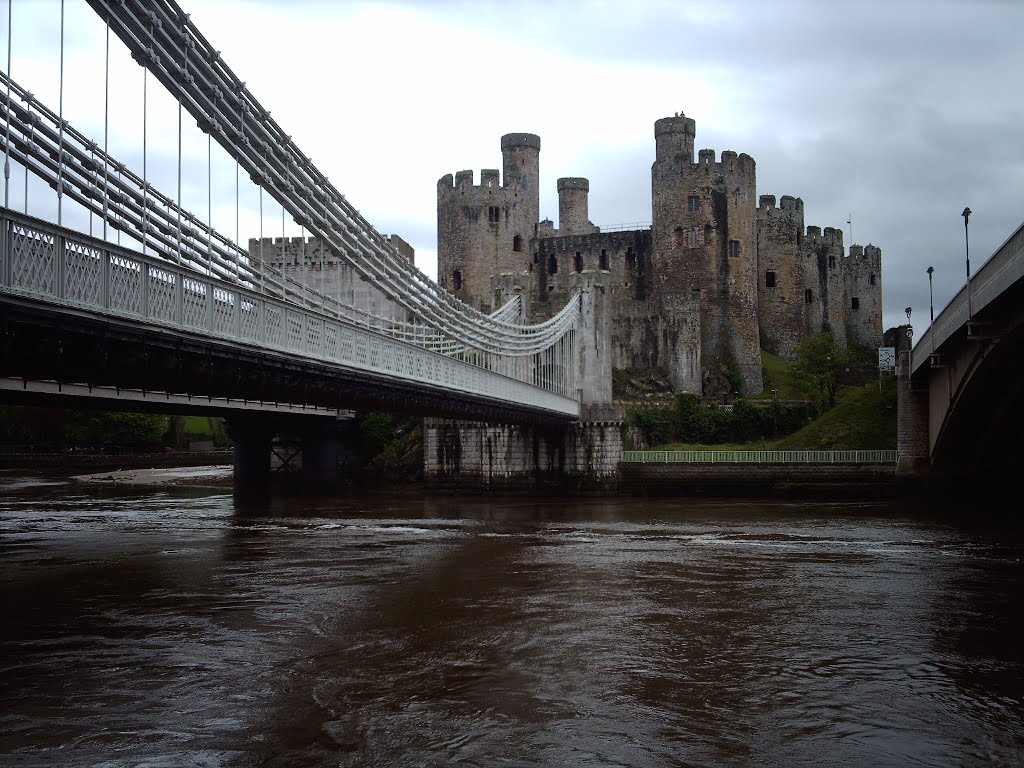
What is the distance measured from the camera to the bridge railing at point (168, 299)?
30.9 ft

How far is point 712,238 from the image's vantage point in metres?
45.0

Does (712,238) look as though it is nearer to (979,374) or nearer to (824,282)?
(824,282)

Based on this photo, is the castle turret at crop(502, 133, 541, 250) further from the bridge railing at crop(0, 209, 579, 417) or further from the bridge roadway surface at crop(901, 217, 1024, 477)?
the bridge railing at crop(0, 209, 579, 417)

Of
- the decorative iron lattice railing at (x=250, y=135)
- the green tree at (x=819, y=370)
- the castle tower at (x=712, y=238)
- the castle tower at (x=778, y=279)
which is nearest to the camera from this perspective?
the decorative iron lattice railing at (x=250, y=135)

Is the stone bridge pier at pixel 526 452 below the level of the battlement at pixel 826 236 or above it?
below

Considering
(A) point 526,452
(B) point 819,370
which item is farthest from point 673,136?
(A) point 526,452

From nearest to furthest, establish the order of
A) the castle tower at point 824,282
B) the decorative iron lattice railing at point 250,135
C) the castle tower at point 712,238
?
1. the decorative iron lattice railing at point 250,135
2. the castle tower at point 712,238
3. the castle tower at point 824,282

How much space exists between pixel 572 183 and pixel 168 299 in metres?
45.9

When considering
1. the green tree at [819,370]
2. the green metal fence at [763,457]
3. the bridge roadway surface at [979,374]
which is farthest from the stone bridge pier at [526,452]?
the bridge roadway surface at [979,374]

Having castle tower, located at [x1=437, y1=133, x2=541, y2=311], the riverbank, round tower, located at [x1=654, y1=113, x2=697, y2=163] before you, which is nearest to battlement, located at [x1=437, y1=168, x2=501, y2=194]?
castle tower, located at [x1=437, y1=133, x2=541, y2=311]

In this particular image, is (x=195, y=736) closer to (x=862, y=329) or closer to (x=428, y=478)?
(x=428, y=478)

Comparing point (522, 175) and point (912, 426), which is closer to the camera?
point (912, 426)

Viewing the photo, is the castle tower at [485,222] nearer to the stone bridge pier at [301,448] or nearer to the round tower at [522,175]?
the round tower at [522,175]

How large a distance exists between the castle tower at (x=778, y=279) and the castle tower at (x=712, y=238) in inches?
120
